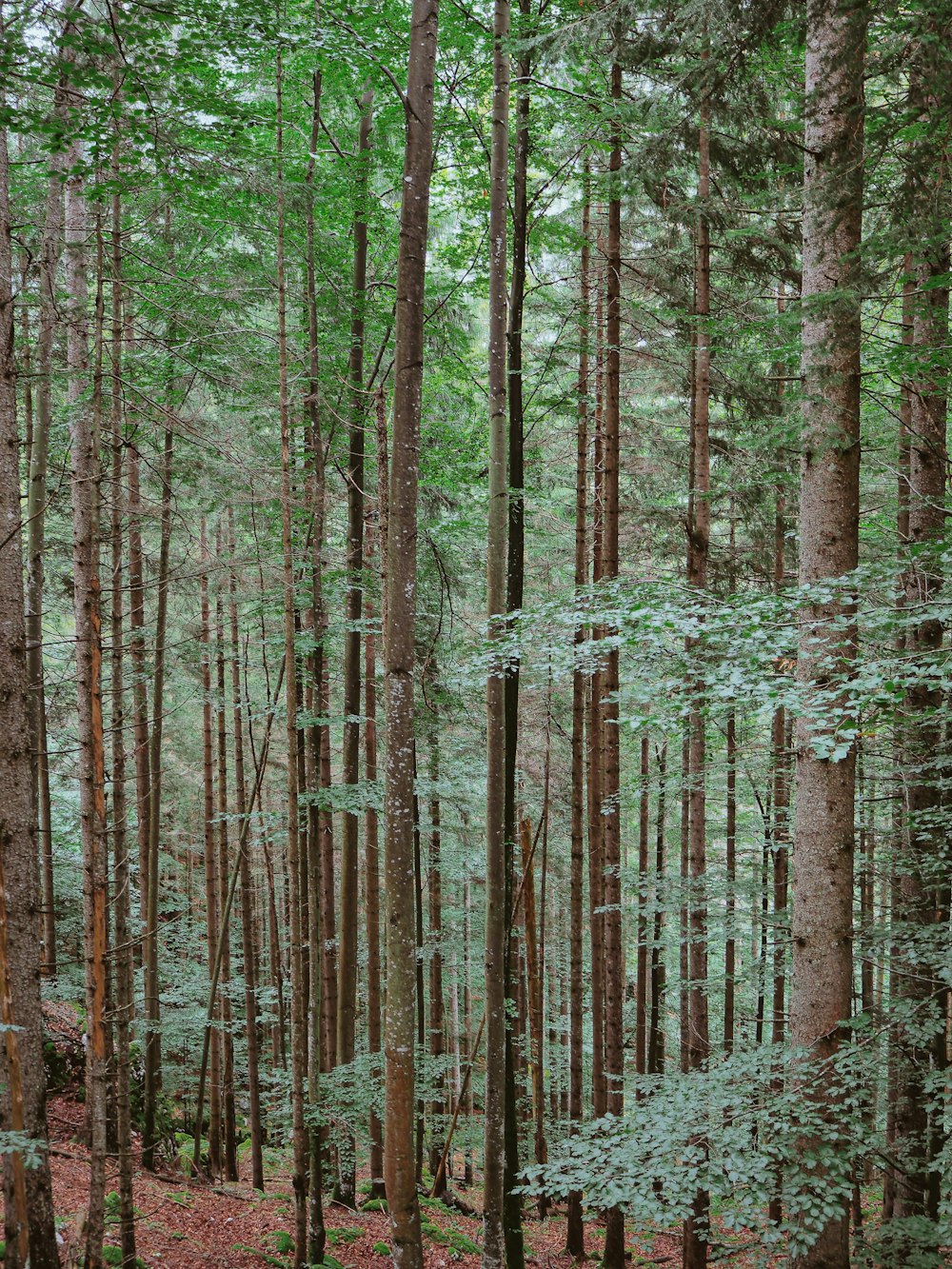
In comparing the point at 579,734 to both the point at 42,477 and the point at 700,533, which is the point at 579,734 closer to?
the point at 700,533

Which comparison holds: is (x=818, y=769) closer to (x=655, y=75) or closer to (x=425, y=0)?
(x=425, y=0)

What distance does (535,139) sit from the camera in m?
9.13

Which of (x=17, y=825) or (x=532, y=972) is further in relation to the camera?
(x=532, y=972)

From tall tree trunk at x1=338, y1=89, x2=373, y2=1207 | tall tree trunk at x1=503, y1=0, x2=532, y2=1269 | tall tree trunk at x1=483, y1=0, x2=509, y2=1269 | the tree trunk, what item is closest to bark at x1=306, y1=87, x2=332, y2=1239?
the tree trunk

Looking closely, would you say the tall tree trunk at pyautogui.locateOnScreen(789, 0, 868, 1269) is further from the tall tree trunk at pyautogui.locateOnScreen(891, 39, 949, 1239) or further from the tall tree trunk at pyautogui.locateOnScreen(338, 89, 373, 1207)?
the tall tree trunk at pyautogui.locateOnScreen(338, 89, 373, 1207)

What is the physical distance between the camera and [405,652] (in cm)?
488

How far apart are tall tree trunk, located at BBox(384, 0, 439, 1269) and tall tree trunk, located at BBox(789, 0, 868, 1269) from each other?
2.57 m

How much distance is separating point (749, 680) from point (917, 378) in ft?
11.3

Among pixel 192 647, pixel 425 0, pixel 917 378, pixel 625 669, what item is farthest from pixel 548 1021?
pixel 425 0

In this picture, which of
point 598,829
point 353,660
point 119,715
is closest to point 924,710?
point 598,829

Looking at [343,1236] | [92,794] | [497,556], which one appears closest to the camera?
[92,794]

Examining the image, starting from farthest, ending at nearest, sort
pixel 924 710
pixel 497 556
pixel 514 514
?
pixel 514 514, pixel 497 556, pixel 924 710

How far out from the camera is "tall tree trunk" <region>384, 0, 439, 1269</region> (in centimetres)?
459

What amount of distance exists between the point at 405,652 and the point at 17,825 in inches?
141
